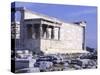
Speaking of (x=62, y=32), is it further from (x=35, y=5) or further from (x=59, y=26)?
(x=35, y=5)

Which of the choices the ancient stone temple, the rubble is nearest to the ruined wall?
the ancient stone temple

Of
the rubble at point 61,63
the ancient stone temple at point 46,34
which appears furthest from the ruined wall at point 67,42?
the rubble at point 61,63

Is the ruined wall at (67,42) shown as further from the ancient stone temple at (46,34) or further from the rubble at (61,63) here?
the rubble at (61,63)

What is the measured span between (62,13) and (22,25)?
0.69 meters

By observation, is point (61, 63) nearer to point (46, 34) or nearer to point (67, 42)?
point (67, 42)

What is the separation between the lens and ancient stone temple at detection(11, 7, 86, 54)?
376cm

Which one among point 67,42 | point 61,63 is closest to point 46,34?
point 67,42

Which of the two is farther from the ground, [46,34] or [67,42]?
[46,34]

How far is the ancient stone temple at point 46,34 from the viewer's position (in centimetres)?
376

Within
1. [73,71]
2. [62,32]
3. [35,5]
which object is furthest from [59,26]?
[73,71]

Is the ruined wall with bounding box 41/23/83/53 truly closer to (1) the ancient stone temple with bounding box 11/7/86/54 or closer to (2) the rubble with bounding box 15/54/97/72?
(1) the ancient stone temple with bounding box 11/7/86/54

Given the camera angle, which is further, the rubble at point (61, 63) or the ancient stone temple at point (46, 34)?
the rubble at point (61, 63)

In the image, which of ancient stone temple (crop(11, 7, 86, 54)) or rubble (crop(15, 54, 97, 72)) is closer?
ancient stone temple (crop(11, 7, 86, 54))

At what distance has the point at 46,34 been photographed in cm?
395
